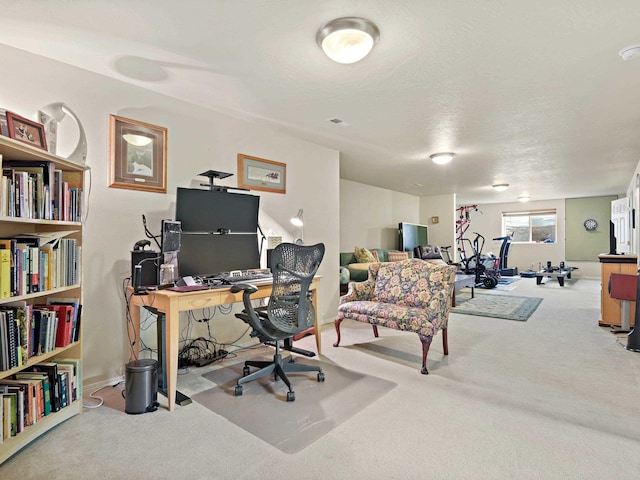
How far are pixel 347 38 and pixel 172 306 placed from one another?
202cm

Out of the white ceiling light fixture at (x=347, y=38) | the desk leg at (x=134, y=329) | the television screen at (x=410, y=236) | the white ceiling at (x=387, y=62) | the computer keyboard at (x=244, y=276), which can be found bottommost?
the desk leg at (x=134, y=329)

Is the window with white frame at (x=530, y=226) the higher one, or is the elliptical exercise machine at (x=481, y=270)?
the window with white frame at (x=530, y=226)

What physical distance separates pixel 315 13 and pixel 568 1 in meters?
1.31

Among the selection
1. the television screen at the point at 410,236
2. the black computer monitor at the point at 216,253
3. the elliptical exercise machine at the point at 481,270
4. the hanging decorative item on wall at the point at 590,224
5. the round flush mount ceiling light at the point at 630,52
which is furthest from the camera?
the hanging decorative item on wall at the point at 590,224

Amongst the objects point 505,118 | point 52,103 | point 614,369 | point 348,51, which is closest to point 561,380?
point 614,369

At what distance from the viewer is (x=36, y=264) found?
6.40 feet

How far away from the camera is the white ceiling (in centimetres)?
189


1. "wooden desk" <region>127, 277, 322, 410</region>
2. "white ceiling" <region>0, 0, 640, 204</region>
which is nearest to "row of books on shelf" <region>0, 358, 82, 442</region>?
"wooden desk" <region>127, 277, 322, 410</region>

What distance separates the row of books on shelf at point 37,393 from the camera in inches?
70.1

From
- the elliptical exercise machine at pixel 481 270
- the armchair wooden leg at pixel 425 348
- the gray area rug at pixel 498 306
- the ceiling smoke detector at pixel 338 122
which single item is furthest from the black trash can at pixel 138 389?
the elliptical exercise machine at pixel 481 270

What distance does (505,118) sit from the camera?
3.56m

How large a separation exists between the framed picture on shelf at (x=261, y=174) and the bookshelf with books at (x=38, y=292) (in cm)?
156

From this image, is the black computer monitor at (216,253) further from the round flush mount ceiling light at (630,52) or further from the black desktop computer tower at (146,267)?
the round flush mount ceiling light at (630,52)

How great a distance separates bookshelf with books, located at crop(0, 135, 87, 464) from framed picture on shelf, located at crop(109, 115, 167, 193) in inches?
19.4
